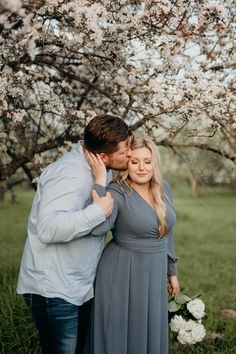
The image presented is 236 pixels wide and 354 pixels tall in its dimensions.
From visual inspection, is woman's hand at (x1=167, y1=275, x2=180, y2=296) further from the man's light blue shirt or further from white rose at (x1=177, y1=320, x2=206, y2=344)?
the man's light blue shirt

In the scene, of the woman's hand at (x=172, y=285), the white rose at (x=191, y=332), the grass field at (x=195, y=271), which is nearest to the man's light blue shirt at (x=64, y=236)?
the woman's hand at (x=172, y=285)

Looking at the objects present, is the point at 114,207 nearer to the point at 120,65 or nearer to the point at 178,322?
the point at 178,322

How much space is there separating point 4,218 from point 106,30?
988 centimetres

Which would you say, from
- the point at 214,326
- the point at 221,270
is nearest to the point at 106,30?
the point at 214,326

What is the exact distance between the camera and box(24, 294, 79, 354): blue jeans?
2982 mm

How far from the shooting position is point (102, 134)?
9.84ft

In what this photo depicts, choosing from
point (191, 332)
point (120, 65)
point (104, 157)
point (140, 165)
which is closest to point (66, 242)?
point (104, 157)

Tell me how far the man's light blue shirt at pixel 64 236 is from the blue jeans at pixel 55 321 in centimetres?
4

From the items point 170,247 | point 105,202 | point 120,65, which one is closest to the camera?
point 105,202

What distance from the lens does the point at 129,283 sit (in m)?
3.38

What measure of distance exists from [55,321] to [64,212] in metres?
0.60

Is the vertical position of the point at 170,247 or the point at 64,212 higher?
the point at 64,212

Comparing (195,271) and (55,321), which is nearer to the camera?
(55,321)

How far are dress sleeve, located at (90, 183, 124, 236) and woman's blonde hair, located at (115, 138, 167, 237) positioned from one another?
0.08 meters
